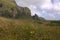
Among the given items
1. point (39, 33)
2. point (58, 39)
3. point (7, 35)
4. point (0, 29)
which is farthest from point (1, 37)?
point (58, 39)

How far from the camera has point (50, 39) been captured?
16.7 m

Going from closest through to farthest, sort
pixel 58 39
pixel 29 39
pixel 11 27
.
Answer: pixel 29 39
pixel 58 39
pixel 11 27

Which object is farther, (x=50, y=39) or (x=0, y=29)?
(x=0, y=29)

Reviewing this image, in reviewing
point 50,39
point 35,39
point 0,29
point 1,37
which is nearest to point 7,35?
point 1,37

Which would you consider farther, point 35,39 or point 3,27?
point 3,27

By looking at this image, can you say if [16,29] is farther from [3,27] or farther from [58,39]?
[58,39]

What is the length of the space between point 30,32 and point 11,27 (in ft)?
8.06

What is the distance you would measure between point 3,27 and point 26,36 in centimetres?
341

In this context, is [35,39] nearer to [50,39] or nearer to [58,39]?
[50,39]

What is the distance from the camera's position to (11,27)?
736 inches

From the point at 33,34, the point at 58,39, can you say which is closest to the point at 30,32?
the point at 33,34

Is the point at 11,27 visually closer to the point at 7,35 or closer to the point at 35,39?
the point at 7,35

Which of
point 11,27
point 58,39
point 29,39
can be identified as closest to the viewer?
point 29,39

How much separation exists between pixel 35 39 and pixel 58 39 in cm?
273
